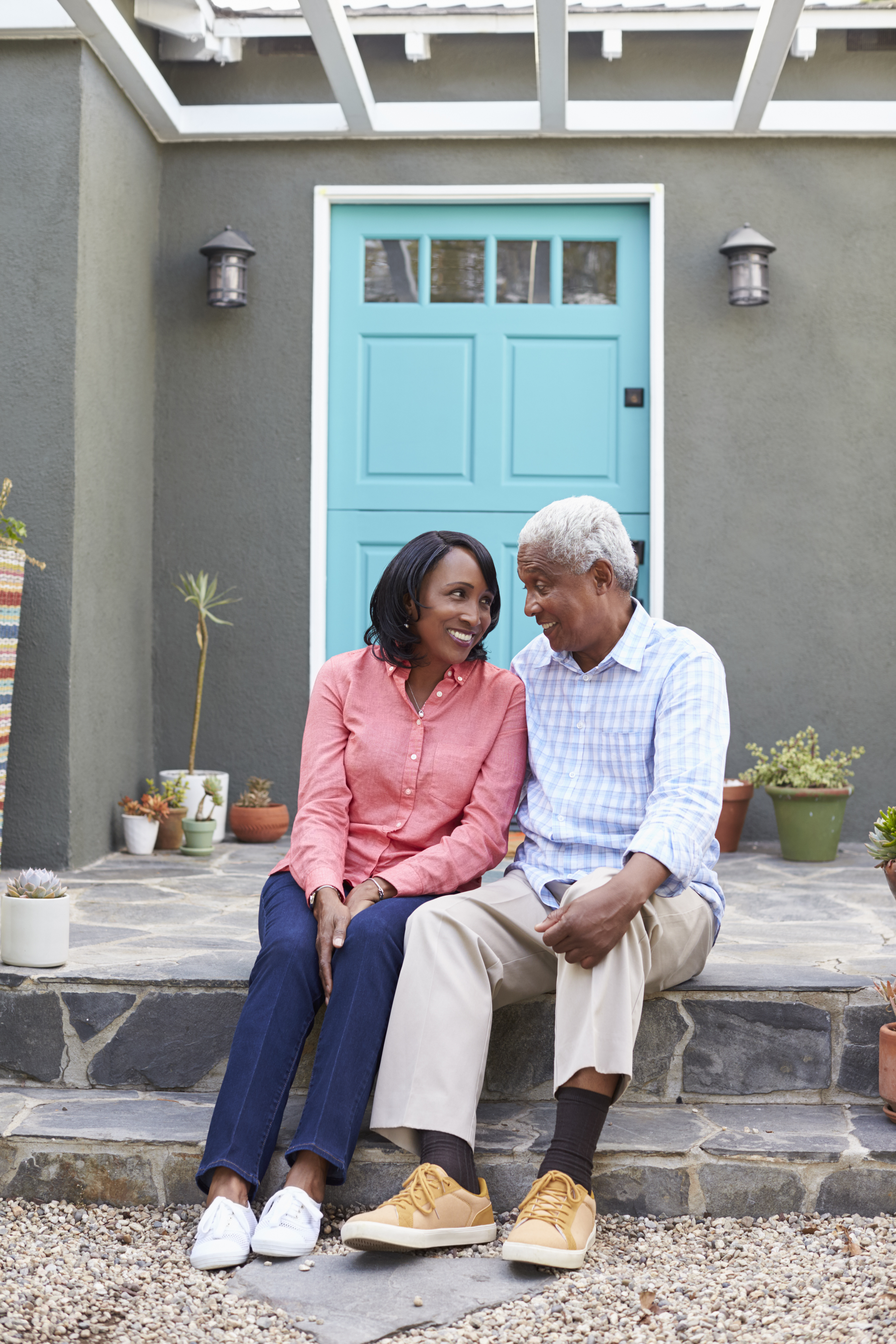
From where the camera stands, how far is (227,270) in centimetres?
434

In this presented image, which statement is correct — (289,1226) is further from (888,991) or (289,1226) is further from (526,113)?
(526,113)

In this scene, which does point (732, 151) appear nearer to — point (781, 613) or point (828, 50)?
point (828, 50)

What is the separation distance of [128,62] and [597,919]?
3.21 meters

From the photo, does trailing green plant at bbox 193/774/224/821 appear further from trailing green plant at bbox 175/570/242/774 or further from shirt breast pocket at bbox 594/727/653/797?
shirt breast pocket at bbox 594/727/653/797

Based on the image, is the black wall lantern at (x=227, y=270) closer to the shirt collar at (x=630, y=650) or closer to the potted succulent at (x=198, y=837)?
the potted succulent at (x=198, y=837)

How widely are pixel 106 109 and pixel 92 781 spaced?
7.04ft

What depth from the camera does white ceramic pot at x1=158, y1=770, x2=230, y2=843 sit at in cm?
421

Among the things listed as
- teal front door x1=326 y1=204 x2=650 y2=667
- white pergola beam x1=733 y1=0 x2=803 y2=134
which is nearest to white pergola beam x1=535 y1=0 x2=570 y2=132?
teal front door x1=326 y1=204 x2=650 y2=667

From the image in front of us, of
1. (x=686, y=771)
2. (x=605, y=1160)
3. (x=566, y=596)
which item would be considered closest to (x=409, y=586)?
(x=566, y=596)

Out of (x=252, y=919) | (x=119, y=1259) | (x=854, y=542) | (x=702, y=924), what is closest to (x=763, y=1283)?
(x=702, y=924)

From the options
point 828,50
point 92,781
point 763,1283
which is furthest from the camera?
point 828,50

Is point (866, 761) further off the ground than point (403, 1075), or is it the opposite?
point (866, 761)

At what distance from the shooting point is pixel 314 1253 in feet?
6.53

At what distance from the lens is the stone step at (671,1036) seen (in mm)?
2389
